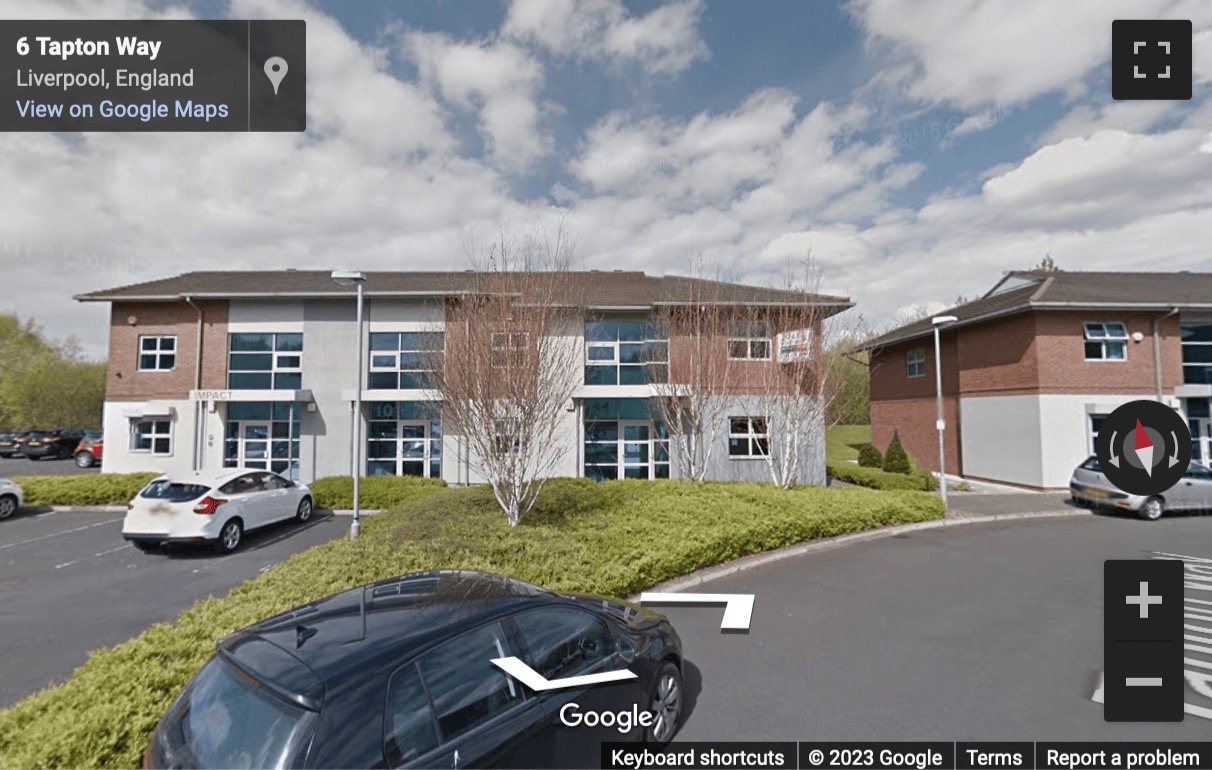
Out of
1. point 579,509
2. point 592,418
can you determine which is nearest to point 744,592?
point 579,509

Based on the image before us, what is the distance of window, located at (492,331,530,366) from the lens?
25.9ft

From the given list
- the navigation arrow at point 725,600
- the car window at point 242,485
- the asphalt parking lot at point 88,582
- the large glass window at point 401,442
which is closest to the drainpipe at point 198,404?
the asphalt parking lot at point 88,582

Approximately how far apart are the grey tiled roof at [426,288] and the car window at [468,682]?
8.85m

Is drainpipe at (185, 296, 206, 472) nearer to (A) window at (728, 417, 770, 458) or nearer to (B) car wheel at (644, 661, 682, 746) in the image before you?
(A) window at (728, 417, 770, 458)

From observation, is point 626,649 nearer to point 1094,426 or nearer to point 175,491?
point 175,491

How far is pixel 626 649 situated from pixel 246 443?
54.0 feet

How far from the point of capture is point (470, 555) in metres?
6.41

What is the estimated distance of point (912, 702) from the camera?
4137 mm

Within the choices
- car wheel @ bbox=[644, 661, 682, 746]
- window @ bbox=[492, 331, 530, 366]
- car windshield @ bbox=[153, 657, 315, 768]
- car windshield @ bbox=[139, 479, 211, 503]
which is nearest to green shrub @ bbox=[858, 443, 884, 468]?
window @ bbox=[492, 331, 530, 366]

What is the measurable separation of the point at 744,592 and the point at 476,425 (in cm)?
485

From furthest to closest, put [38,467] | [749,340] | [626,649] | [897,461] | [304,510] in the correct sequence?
[38,467], [897,461], [749,340], [304,510], [626,649]

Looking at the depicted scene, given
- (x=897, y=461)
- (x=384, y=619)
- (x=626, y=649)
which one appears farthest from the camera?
(x=897, y=461)

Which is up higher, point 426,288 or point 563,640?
point 426,288

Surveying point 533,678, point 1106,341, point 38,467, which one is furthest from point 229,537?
point 1106,341
